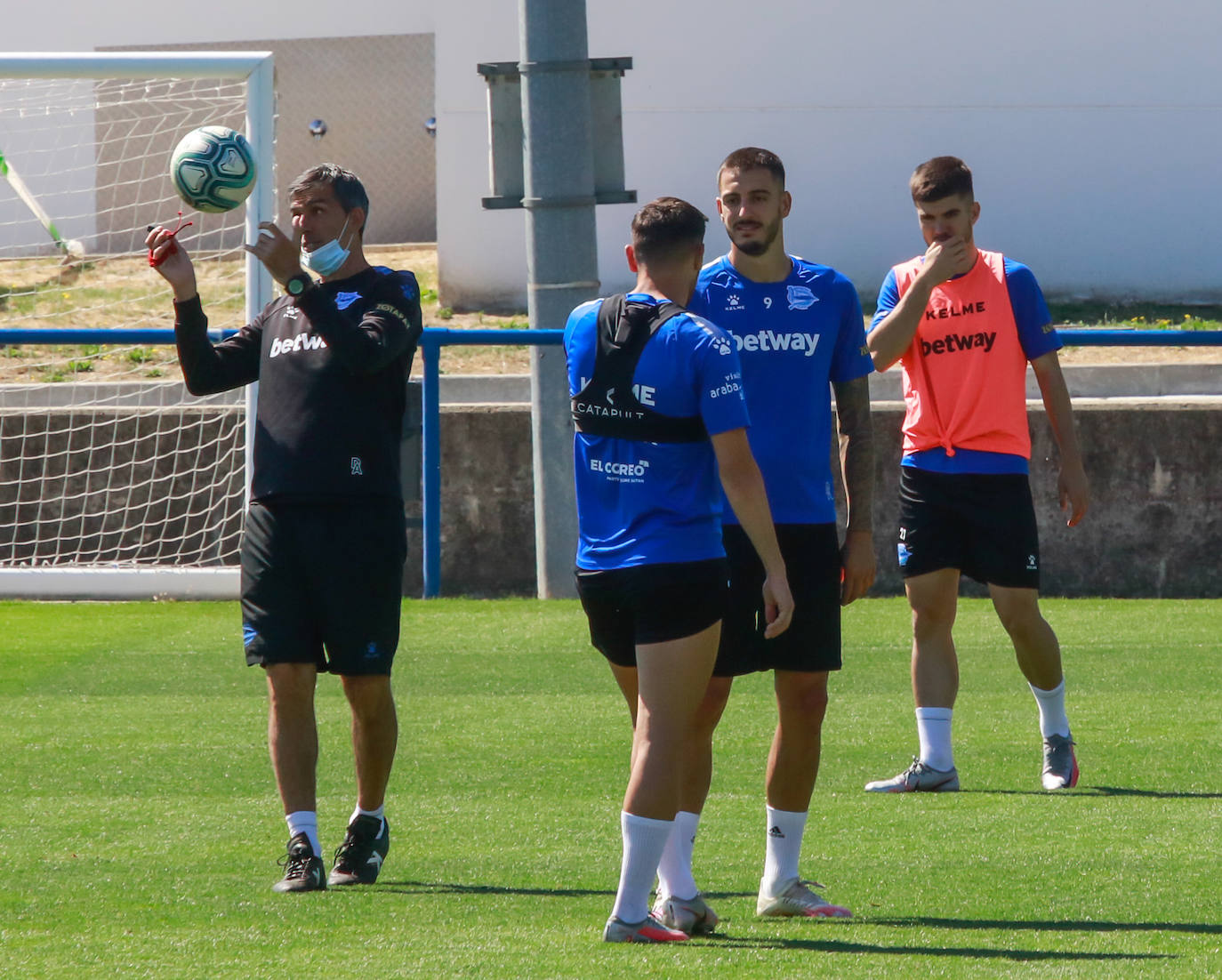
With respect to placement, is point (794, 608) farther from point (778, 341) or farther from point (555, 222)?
point (555, 222)

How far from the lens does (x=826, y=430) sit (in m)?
4.42

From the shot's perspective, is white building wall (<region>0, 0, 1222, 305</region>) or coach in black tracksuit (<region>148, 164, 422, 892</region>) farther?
white building wall (<region>0, 0, 1222, 305</region>)

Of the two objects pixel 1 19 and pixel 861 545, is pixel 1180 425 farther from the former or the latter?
pixel 1 19

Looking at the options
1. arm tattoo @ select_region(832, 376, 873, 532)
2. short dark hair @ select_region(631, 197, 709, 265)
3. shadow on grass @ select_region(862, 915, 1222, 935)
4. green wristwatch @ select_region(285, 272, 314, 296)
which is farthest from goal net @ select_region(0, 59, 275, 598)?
shadow on grass @ select_region(862, 915, 1222, 935)

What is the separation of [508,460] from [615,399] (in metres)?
6.95

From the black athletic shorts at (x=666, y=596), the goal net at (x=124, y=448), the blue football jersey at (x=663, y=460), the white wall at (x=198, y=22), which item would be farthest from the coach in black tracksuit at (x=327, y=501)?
the white wall at (x=198, y=22)

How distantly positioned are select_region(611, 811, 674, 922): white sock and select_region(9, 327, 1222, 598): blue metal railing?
249 inches

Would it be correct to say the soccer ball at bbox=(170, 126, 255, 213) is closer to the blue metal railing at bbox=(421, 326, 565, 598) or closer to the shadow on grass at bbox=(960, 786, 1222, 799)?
the shadow on grass at bbox=(960, 786, 1222, 799)

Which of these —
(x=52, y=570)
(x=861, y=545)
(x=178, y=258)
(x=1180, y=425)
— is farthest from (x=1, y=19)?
(x=861, y=545)

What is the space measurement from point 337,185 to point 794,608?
1.70 m

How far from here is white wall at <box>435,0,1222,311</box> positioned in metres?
19.1

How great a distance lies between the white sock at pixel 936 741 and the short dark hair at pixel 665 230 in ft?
7.83

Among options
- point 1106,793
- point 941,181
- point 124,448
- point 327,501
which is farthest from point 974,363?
point 124,448

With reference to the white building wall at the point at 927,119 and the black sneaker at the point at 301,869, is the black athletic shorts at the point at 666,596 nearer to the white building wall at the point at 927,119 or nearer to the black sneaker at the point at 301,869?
the black sneaker at the point at 301,869
